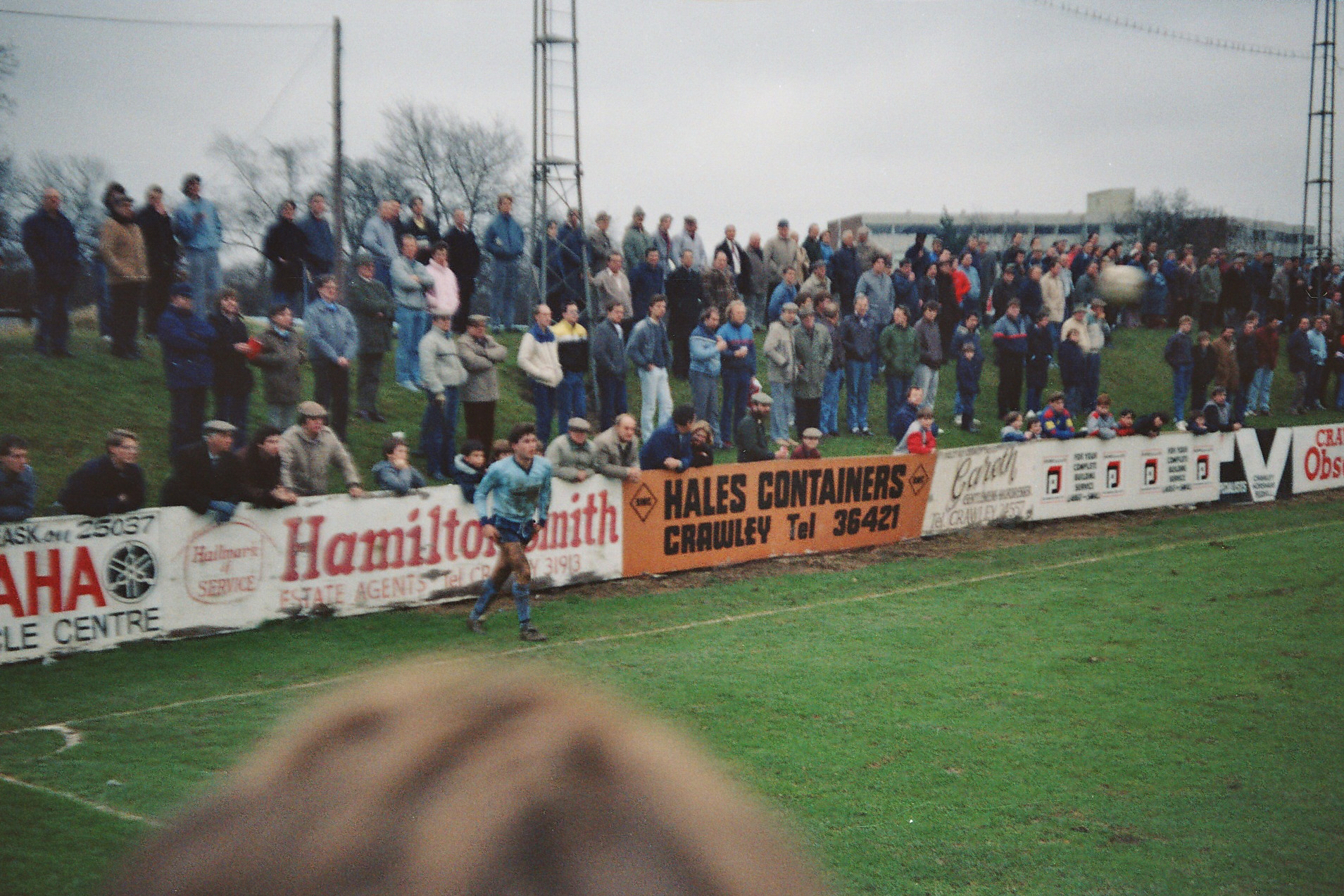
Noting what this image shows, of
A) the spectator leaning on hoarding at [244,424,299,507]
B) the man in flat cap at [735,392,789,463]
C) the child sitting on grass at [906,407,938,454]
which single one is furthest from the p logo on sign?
the spectator leaning on hoarding at [244,424,299,507]

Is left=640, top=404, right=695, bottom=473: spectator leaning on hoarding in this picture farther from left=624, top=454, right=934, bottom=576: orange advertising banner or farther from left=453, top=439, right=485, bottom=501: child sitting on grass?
left=453, top=439, right=485, bottom=501: child sitting on grass

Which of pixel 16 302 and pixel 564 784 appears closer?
pixel 564 784

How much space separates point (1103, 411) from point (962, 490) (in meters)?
4.06

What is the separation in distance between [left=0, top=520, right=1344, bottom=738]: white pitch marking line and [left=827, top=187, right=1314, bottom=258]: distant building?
34423mm

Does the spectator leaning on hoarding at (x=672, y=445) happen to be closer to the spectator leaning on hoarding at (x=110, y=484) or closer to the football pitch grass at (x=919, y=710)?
the football pitch grass at (x=919, y=710)

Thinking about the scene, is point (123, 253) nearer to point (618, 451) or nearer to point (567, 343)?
point (567, 343)

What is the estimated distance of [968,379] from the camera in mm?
23219

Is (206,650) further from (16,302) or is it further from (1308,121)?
(1308,121)

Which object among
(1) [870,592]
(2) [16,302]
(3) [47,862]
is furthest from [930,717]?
(2) [16,302]

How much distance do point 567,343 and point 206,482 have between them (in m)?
6.74

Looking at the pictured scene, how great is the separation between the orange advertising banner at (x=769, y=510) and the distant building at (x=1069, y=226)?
35.1 m

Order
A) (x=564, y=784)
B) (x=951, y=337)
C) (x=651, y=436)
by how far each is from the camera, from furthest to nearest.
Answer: (x=951, y=337), (x=651, y=436), (x=564, y=784)

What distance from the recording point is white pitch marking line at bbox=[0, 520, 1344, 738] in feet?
29.7

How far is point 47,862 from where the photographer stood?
6.13m
